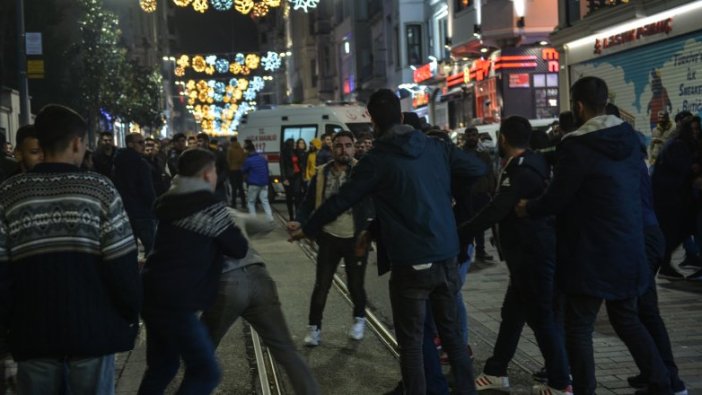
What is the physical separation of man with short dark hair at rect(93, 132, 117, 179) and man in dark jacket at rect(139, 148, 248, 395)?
6.99 meters

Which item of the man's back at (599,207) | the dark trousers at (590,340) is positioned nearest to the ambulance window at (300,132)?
the dark trousers at (590,340)

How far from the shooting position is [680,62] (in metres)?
19.0

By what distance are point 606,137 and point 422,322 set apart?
57.2 inches

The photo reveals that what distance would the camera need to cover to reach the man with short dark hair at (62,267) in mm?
3994

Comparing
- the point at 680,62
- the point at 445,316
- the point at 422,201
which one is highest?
the point at 680,62

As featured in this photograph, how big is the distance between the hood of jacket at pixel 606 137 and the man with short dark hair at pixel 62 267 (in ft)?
8.76

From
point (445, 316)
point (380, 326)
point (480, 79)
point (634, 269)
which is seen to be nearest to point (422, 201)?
point (445, 316)

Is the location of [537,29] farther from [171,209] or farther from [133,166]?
[171,209]

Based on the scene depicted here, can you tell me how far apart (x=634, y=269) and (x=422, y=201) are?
1259mm

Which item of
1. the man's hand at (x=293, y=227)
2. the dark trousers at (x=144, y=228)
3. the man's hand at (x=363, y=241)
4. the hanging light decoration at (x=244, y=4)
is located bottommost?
the dark trousers at (x=144, y=228)

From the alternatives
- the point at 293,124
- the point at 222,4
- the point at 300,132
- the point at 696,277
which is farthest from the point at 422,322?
the point at 293,124

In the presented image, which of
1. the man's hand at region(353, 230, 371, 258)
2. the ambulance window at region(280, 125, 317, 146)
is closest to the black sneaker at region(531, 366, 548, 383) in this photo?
the man's hand at region(353, 230, 371, 258)

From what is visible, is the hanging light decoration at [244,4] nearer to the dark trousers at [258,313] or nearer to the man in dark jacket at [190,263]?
the dark trousers at [258,313]

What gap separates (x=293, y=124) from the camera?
28.0 meters
